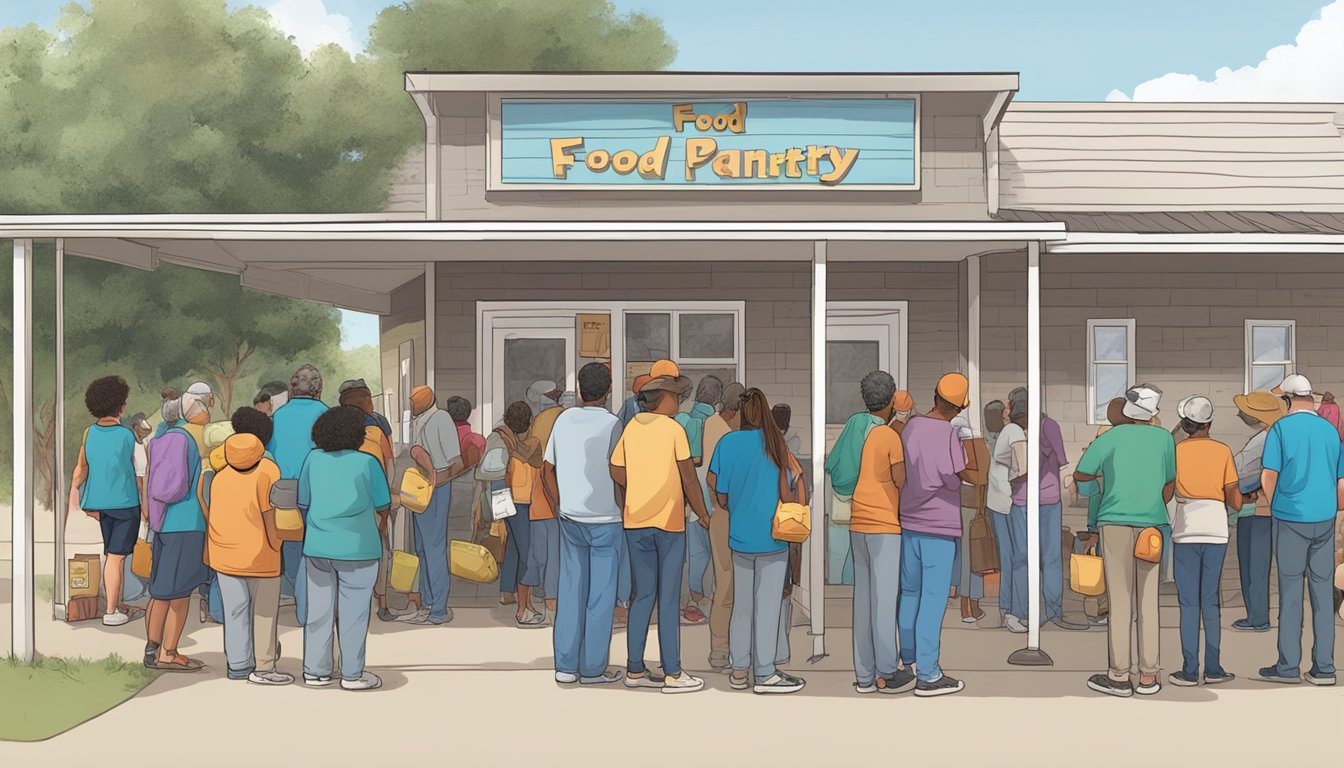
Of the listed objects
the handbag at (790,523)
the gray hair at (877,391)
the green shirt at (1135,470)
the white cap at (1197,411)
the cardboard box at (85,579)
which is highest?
the gray hair at (877,391)

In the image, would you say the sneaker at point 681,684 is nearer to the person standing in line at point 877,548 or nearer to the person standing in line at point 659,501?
the person standing in line at point 659,501

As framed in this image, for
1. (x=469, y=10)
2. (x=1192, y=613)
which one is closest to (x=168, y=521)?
(x=1192, y=613)

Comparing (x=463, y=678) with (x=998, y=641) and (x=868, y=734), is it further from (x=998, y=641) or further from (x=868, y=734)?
(x=998, y=641)

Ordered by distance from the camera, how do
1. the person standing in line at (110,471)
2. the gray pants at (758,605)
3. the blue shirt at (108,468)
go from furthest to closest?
the blue shirt at (108,468) → the person standing in line at (110,471) → the gray pants at (758,605)

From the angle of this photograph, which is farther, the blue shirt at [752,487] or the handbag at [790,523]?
the blue shirt at [752,487]

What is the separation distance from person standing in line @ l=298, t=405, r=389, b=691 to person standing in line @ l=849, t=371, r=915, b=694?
270cm

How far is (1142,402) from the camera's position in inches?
307

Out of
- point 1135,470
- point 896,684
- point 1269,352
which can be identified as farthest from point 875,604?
point 1269,352

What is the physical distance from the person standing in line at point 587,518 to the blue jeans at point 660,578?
0.17m

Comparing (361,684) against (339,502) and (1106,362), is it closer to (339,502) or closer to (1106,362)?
(339,502)

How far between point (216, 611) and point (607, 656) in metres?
3.53

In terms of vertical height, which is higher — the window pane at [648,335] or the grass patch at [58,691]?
the window pane at [648,335]

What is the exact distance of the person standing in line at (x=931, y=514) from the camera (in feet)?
25.4

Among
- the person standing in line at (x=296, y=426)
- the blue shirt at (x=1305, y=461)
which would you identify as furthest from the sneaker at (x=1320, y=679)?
the person standing in line at (x=296, y=426)
